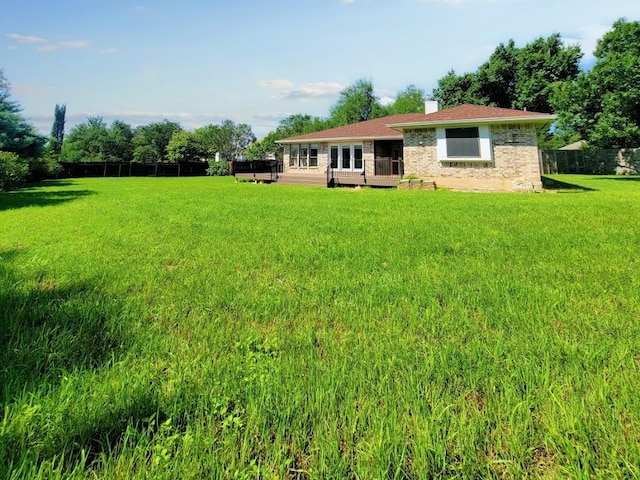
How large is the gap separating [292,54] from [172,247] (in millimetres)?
12903

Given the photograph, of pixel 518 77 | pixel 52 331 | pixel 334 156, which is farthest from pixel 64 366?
pixel 518 77


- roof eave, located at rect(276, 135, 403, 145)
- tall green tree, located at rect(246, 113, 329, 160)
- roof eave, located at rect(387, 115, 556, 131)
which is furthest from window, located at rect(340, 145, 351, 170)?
tall green tree, located at rect(246, 113, 329, 160)

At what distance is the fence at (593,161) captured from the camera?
25656 mm

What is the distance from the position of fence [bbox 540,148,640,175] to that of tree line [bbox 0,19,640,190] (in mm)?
1031

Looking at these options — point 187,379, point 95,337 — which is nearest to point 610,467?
point 187,379

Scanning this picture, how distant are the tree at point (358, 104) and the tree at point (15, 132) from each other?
30.4 meters

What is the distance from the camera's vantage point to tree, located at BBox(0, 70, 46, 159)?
18.6 meters

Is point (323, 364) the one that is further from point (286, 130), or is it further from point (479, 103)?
point (286, 130)

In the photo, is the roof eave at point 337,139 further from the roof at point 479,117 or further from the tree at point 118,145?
the tree at point 118,145

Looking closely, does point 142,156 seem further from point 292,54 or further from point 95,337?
point 95,337

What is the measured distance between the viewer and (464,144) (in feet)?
49.9

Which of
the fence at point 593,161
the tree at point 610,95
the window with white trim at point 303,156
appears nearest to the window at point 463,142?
the window with white trim at point 303,156

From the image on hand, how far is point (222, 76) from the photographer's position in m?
17.9

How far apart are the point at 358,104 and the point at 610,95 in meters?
26.2
